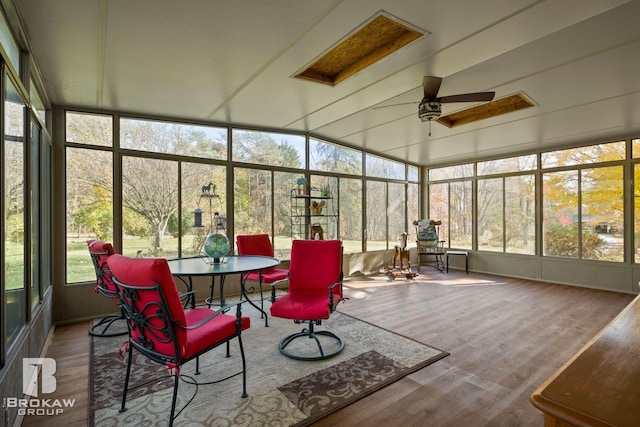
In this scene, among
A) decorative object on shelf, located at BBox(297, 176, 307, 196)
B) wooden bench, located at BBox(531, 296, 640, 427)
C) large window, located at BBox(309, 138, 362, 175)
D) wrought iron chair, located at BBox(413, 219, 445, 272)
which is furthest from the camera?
wrought iron chair, located at BBox(413, 219, 445, 272)

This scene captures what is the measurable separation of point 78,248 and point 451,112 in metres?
5.47

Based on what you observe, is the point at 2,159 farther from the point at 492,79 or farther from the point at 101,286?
the point at 492,79

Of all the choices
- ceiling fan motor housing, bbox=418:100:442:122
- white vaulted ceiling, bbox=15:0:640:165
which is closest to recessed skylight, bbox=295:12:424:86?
white vaulted ceiling, bbox=15:0:640:165

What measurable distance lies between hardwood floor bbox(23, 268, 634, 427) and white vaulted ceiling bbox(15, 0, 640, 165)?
2761 millimetres

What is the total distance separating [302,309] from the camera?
9.27 ft

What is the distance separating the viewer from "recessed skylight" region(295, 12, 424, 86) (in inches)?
108

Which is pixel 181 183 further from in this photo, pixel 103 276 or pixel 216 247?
pixel 216 247

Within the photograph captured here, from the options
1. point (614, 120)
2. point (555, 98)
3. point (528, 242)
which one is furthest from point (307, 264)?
point (528, 242)

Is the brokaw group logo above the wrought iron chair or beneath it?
beneath

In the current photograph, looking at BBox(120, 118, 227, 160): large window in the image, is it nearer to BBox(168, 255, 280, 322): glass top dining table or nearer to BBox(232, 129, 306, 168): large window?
BBox(232, 129, 306, 168): large window

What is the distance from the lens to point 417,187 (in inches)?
339

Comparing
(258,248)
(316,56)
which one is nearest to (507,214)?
(258,248)

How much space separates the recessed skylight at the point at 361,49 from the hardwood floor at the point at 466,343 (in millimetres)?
2871

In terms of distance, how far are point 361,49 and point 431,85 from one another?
966 millimetres
